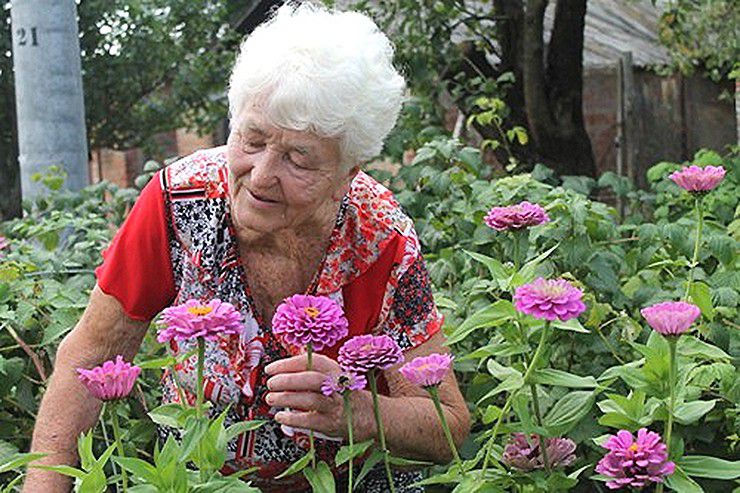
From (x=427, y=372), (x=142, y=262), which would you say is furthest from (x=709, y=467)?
(x=142, y=262)

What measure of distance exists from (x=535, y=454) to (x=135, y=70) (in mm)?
13285

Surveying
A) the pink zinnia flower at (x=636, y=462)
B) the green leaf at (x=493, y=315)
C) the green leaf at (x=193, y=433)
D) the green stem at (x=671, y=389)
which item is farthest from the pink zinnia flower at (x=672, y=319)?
the green leaf at (x=193, y=433)

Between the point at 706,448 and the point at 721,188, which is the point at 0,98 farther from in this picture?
the point at 706,448

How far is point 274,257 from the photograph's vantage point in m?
2.39

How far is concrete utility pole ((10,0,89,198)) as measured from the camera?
4.56 m

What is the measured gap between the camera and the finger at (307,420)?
1974mm

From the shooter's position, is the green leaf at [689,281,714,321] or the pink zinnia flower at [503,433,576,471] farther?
the green leaf at [689,281,714,321]

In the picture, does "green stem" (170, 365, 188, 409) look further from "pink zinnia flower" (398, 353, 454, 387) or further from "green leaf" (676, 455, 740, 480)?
"green leaf" (676, 455, 740, 480)

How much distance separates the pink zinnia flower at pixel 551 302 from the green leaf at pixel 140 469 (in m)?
0.51

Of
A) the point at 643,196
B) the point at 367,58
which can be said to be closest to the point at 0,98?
the point at 643,196

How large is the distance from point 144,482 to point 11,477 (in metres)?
0.90

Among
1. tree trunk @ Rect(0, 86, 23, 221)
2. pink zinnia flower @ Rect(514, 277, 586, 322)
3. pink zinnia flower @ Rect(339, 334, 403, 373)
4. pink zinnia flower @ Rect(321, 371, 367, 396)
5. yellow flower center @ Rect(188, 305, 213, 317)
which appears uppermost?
pink zinnia flower @ Rect(514, 277, 586, 322)

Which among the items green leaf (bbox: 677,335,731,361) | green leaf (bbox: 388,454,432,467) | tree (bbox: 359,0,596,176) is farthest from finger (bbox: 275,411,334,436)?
tree (bbox: 359,0,596,176)

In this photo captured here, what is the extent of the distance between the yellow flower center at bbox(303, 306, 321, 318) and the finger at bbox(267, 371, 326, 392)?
0.15m
